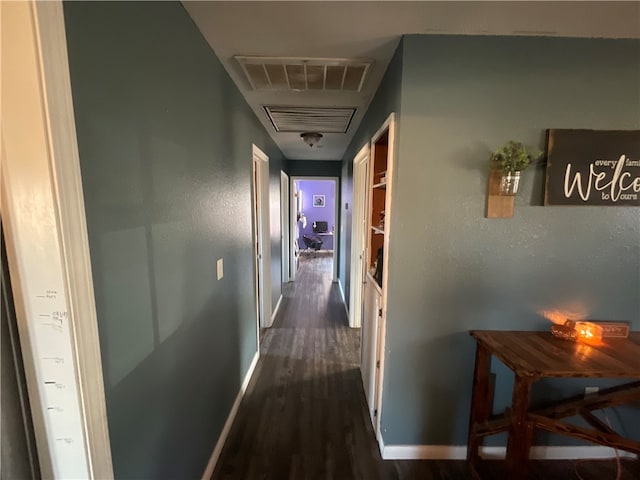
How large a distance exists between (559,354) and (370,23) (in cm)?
178

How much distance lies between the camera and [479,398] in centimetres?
156

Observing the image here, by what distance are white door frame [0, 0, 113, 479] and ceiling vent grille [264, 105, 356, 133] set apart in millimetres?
1920

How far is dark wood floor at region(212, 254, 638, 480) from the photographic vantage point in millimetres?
1637

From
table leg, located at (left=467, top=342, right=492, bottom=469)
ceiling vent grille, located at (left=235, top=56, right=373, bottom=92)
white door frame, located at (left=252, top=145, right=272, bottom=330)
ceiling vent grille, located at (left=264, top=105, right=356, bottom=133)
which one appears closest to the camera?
table leg, located at (left=467, top=342, right=492, bottom=469)

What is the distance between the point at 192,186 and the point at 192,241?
260 millimetres

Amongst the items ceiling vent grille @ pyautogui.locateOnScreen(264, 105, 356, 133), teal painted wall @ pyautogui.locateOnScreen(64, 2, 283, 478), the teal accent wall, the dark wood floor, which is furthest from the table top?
ceiling vent grille @ pyautogui.locateOnScreen(264, 105, 356, 133)

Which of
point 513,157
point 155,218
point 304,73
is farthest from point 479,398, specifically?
point 304,73

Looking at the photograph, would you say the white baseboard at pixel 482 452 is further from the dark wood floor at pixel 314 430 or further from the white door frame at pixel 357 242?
the white door frame at pixel 357 242

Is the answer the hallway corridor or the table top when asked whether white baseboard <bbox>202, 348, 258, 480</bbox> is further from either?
the table top

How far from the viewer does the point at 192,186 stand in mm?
1320

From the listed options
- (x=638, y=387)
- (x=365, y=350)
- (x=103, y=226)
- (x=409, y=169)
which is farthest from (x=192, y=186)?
(x=638, y=387)

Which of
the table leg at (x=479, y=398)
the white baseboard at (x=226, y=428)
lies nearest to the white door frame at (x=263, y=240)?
the white baseboard at (x=226, y=428)

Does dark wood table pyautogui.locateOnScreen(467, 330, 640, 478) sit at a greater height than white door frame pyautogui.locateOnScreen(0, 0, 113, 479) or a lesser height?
lesser

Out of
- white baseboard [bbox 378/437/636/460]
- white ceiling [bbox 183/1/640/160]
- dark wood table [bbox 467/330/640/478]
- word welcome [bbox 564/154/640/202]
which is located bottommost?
white baseboard [bbox 378/437/636/460]
